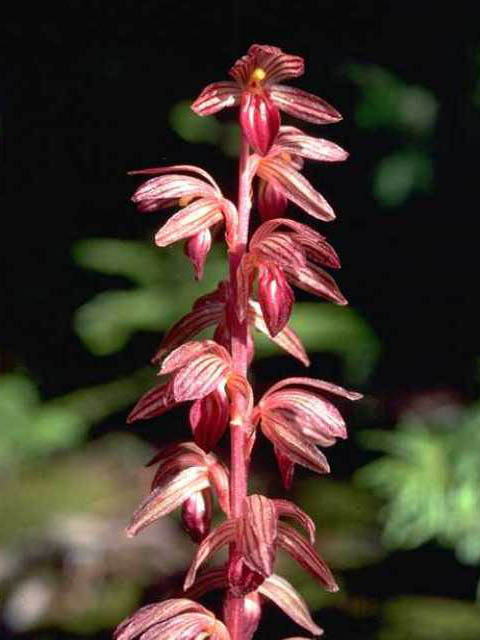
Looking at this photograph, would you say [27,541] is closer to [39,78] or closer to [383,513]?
[383,513]

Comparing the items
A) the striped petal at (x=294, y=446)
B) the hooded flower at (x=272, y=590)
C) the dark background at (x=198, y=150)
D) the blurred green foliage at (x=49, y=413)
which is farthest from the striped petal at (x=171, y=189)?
the blurred green foliage at (x=49, y=413)

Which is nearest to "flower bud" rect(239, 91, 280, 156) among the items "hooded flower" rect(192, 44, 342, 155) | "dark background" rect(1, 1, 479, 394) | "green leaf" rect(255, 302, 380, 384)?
"hooded flower" rect(192, 44, 342, 155)

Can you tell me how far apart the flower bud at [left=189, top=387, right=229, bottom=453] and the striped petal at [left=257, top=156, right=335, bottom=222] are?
0.17 metres

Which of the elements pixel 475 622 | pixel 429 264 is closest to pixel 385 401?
pixel 429 264

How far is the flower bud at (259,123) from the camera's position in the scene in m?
0.96

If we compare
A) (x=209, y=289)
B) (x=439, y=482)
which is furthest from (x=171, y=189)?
(x=209, y=289)

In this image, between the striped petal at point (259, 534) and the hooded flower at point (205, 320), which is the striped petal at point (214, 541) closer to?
the striped petal at point (259, 534)

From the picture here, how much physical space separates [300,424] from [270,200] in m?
0.20

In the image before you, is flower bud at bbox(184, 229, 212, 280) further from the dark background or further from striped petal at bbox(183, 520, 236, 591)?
the dark background

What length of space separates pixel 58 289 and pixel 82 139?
18.1 inches

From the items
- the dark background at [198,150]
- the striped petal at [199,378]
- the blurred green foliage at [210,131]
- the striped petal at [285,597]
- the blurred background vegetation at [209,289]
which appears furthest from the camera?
the blurred green foliage at [210,131]

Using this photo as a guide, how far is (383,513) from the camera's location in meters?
2.51

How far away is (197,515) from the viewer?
1037 mm

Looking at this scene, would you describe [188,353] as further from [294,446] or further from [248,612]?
[248,612]
